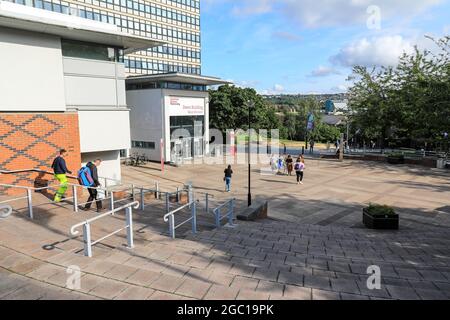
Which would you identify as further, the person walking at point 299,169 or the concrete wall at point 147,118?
the concrete wall at point 147,118

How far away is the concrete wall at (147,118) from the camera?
95.6ft

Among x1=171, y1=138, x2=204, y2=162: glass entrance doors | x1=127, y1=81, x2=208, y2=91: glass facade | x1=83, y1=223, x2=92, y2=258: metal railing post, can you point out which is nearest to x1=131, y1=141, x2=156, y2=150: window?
x1=171, y1=138, x2=204, y2=162: glass entrance doors

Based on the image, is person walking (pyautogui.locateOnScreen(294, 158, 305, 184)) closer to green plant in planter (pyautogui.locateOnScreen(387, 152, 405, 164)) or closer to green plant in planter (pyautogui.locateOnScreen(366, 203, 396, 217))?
green plant in planter (pyautogui.locateOnScreen(366, 203, 396, 217))

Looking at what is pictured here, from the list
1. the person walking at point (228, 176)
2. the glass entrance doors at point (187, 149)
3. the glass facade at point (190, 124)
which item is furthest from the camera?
the glass facade at point (190, 124)

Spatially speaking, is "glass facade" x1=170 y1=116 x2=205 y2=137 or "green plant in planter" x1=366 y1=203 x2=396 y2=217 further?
"glass facade" x1=170 y1=116 x2=205 y2=137

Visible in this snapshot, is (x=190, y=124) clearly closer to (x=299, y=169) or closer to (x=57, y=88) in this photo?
(x=299, y=169)

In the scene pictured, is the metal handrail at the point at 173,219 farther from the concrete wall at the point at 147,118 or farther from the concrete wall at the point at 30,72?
the concrete wall at the point at 147,118

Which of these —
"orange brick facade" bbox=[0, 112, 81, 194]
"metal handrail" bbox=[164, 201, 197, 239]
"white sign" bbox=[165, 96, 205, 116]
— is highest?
"white sign" bbox=[165, 96, 205, 116]

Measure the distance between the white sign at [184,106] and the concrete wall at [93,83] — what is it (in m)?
13.2

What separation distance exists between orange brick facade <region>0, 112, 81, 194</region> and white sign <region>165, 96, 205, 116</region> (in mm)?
16224

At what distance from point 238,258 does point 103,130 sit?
11.7 meters

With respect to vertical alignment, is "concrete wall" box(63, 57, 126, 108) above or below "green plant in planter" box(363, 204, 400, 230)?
above

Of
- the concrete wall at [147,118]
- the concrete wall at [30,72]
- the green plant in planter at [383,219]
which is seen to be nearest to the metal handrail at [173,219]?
the green plant in planter at [383,219]

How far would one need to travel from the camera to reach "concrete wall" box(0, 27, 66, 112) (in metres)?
11.8
